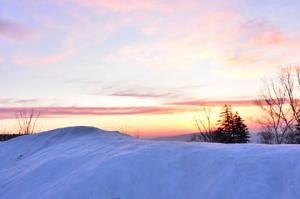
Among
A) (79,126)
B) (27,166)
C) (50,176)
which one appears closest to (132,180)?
(50,176)

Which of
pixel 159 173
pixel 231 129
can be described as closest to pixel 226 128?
pixel 231 129

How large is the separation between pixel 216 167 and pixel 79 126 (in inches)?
195

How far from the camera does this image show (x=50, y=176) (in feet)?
22.6

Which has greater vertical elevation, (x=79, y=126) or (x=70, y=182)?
(x=79, y=126)

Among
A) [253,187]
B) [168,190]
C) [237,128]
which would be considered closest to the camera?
[253,187]

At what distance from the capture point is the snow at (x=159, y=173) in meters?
5.05

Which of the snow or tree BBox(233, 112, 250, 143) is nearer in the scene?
the snow

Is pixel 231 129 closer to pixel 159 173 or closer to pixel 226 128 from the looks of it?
pixel 226 128

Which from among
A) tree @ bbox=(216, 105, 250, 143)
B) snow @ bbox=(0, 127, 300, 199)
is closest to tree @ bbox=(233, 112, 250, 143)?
tree @ bbox=(216, 105, 250, 143)

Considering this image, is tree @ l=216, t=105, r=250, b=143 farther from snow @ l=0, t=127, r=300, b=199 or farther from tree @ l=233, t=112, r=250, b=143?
snow @ l=0, t=127, r=300, b=199

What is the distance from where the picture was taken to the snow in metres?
5.05

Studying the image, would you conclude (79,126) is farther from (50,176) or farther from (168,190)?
(168,190)

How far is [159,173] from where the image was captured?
5.80 m

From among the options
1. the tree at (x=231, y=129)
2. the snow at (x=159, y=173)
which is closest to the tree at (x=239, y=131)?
the tree at (x=231, y=129)
